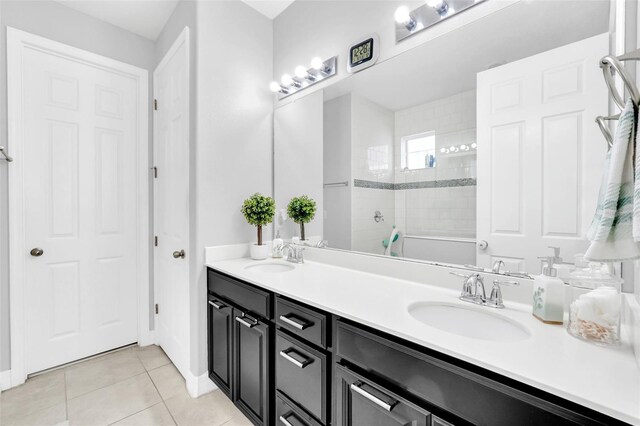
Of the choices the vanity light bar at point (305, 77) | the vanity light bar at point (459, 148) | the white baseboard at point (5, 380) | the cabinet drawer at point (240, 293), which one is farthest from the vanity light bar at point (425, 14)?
the white baseboard at point (5, 380)

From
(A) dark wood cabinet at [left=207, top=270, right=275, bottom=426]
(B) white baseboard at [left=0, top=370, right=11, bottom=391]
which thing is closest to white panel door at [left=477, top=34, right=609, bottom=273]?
(A) dark wood cabinet at [left=207, top=270, right=275, bottom=426]

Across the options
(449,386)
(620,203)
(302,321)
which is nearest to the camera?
(620,203)

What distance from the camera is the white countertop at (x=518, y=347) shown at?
0.57m

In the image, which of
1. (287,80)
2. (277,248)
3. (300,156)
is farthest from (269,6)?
(277,248)

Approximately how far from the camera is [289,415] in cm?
126

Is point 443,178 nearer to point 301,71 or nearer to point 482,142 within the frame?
point 482,142

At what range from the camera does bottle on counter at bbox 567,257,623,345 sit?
738mm

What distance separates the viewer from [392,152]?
4.89 feet

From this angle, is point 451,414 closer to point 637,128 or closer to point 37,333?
point 637,128

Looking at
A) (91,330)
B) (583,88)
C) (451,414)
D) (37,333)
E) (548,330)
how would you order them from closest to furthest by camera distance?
(451,414) → (548,330) → (583,88) → (37,333) → (91,330)

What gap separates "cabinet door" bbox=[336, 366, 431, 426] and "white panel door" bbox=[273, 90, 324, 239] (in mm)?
1059

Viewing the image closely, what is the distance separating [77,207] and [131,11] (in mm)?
1537

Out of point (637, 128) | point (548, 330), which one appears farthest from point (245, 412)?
point (637, 128)

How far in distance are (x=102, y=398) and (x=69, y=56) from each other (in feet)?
7.88
